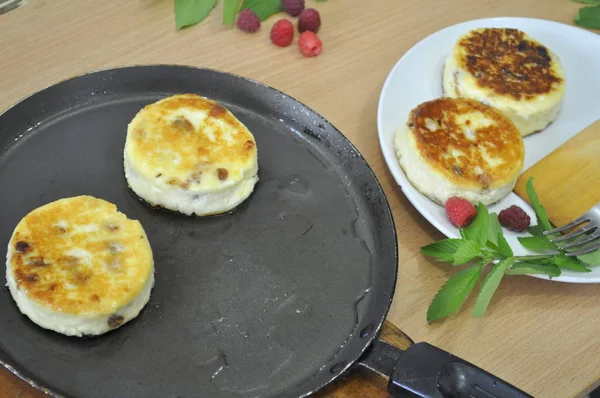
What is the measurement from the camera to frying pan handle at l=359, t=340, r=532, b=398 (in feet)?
4.01

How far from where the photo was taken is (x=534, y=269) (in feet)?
5.42

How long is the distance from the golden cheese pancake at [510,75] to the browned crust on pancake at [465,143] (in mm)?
106

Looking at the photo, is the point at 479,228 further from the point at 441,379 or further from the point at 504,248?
the point at 441,379

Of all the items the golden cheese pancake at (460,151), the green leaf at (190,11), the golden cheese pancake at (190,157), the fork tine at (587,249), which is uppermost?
the golden cheese pancake at (190,157)

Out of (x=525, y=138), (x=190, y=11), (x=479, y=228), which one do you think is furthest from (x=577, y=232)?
(x=190, y=11)

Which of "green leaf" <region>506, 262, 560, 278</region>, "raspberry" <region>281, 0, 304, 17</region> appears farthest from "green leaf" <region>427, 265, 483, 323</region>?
"raspberry" <region>281, 0, 304, 17</region>

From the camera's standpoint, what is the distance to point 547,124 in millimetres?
2158

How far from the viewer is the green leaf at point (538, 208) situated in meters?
1.76

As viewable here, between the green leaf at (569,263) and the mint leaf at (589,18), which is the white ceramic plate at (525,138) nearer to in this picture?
the green leaf at (569,263)

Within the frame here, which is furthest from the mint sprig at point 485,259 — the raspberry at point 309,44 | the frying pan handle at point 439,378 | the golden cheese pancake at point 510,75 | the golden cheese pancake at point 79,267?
the raspberry at point 309,44

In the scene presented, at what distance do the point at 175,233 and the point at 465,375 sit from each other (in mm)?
759

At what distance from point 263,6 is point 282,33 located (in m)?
0.21

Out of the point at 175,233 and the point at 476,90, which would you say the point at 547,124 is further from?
the point at 175,233

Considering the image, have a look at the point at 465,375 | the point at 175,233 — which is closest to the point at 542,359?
the point at 465,375
